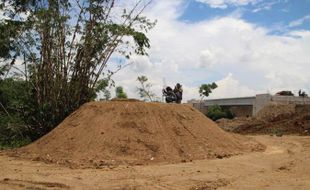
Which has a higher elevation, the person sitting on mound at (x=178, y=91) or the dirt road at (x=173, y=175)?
the person sitting on mound at (x=178, y=91)

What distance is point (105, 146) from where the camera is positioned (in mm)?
10734

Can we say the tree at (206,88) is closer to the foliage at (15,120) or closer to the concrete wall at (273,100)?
the concrete wall at (273,100)

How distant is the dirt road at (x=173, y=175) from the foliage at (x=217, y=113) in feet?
62.5

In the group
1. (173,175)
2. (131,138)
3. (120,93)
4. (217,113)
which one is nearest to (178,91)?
(120,93)

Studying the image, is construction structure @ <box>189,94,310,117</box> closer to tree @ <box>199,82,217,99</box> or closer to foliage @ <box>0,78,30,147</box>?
tree @ <box>199,82,217,99</box>

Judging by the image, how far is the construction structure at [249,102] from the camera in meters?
27.3

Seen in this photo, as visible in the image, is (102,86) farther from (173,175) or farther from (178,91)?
(173,175)

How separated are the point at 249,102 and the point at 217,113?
220cm

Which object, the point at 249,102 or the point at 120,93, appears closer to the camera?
the point at 120,93

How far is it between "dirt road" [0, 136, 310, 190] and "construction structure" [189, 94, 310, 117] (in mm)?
16351

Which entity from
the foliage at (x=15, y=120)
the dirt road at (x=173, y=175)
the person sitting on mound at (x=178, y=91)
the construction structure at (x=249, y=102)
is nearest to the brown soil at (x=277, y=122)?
the construction structure at (x=249, y=102)

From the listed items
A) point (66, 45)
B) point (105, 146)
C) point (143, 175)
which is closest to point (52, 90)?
point (66, 45)

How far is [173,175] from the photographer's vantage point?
348 inches

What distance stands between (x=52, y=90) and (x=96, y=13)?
2814 mm
